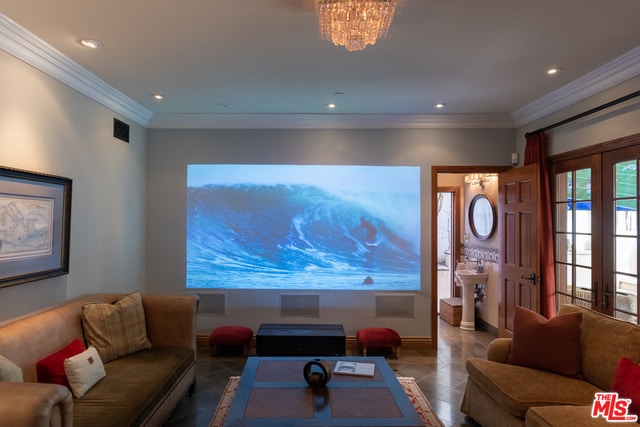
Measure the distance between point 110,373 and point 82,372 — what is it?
295 mm

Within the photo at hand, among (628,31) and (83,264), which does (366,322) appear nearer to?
(83,264)

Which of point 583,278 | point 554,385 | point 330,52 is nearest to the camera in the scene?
point 554,385

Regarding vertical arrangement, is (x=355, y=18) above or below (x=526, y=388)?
above

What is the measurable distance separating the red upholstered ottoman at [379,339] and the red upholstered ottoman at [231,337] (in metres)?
1.28

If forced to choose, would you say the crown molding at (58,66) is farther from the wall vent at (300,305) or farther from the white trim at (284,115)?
the wall vent at (300,305)

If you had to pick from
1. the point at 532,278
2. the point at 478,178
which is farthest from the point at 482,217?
the point at 532,278

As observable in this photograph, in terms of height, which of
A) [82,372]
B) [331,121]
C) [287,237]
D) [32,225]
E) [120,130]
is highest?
[331,121]

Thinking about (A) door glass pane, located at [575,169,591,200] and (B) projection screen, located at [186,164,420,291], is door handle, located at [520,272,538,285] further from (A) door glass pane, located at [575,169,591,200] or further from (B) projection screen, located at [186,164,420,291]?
(B) projection screen, located at [186,164,420,291]

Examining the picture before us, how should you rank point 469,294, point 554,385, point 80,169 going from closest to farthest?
1. point 554,385
2. point 80,169
3. point 469,294

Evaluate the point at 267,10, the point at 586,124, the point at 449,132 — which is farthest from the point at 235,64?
the point at 586,124

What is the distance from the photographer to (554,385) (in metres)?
2.42

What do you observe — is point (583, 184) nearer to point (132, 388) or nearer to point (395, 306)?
point (395, 306)

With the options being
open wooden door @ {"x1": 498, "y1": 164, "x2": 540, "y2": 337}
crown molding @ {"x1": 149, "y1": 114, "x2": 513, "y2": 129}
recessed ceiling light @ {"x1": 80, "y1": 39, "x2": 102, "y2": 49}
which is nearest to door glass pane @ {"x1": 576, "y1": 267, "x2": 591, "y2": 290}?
open wooden door @ {"x1": 498, "y1": 164, "x2": 540, "y2": 337}

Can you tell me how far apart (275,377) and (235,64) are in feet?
8.01
